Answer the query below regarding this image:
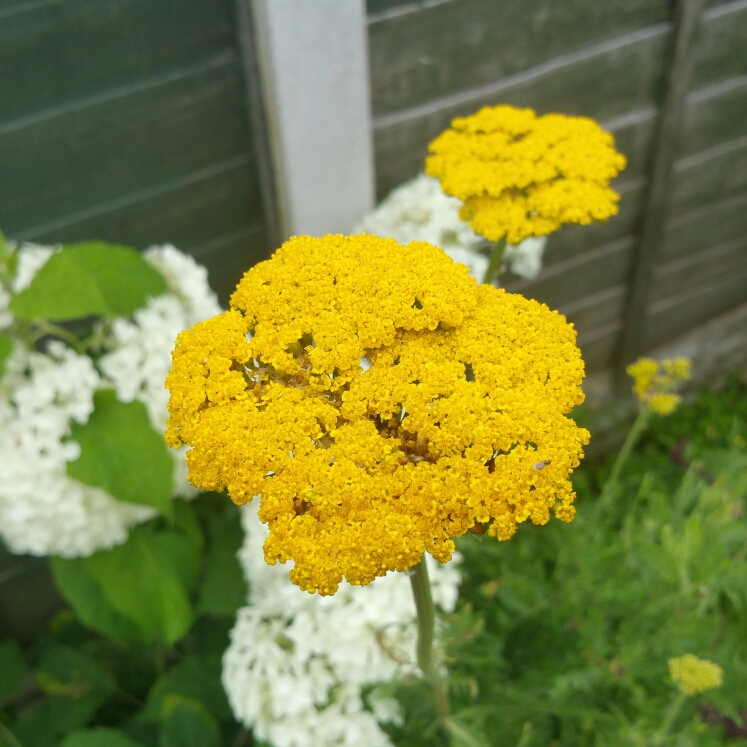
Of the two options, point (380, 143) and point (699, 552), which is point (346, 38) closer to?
point (380, 143)

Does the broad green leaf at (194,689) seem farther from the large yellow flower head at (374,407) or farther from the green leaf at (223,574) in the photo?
the large yellow flower head at (374,407)

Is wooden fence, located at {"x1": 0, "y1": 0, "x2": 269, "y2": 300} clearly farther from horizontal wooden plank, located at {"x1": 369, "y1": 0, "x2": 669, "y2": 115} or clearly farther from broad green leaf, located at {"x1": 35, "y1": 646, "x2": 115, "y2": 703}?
broad green leaf, located at {"x1": 35, "y1": 646, "x2": 115, "y2": 703}

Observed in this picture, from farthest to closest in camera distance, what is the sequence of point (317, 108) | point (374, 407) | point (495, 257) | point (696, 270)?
point (696, 270)
point (317, 108)
point (495, 257)
point (374, 407)

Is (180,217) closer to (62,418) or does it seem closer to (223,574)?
(62,418)

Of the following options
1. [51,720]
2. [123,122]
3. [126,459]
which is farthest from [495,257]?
[51,720]

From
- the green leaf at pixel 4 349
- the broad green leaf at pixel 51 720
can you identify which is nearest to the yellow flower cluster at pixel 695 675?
the green leaf at pixel 4 349

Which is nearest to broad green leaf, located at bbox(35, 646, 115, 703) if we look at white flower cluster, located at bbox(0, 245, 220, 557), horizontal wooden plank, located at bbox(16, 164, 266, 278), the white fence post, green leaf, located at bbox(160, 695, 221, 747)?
green leaf, located at bbox(160, 695, 221, 747)
